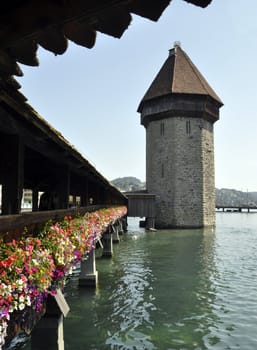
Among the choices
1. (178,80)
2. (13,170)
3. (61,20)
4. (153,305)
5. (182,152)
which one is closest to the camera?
(61,20)

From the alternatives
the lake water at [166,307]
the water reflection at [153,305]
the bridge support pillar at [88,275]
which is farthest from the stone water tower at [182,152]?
the bridge support pillar at [88,275]

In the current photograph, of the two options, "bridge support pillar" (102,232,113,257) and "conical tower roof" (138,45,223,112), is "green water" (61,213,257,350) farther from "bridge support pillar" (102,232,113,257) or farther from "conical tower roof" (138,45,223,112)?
"conical tower roof" (138,45,223,112)

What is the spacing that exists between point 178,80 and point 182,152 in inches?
301

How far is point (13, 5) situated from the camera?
202cm

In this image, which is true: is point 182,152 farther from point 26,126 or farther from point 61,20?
point 61,20

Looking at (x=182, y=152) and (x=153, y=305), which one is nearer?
(x=153, y=305)

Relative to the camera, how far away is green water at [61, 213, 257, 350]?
6586 mm

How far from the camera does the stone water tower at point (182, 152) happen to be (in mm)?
32844

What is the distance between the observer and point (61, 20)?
6.28ft

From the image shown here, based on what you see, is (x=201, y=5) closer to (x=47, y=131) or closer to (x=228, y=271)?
(x=47, y=131)

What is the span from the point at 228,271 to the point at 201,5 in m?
12.6

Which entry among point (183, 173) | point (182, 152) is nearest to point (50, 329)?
point (183, 173)

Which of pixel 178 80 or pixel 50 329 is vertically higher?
pixel 178 80

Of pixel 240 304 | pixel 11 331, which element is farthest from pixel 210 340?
pixel 11 331
